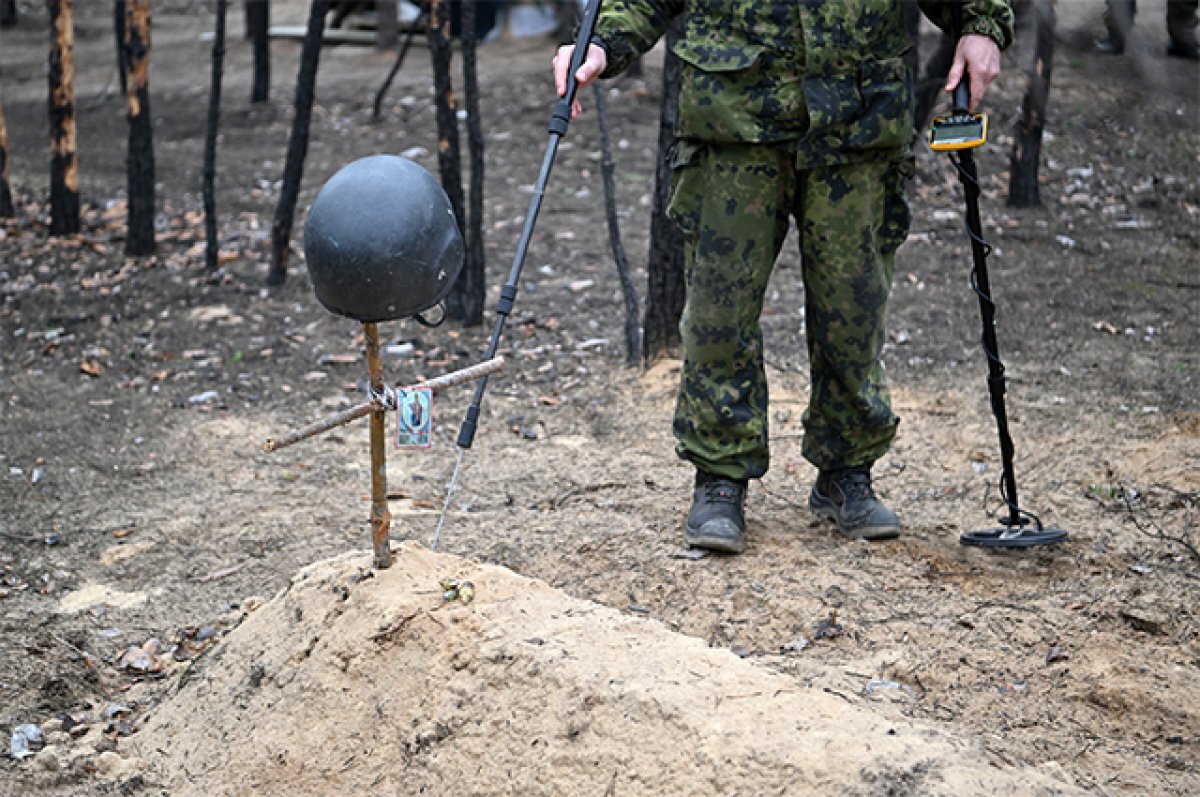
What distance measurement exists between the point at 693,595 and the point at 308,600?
107 cm

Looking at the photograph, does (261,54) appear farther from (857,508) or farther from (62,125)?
(857,508)

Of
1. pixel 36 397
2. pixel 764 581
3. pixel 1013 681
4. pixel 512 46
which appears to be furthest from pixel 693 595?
pixel 512 46

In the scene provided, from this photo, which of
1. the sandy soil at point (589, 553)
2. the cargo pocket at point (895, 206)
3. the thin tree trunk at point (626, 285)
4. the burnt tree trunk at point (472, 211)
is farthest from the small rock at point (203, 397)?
the cargo pocket at point (895, 206)

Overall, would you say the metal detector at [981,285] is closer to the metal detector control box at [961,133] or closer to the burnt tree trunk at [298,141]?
the metal detector control box at [961,133]

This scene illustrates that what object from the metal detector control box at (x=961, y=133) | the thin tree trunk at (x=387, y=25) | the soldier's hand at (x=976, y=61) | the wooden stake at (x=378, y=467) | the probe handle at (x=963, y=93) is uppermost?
the soldier's hand at (x=976, y=61)

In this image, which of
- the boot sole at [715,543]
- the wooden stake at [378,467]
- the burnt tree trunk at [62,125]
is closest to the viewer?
the wooden stake at [378,467]

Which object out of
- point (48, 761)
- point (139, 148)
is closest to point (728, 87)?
point (48, 761)

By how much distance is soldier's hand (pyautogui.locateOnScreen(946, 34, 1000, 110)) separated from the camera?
135 inches

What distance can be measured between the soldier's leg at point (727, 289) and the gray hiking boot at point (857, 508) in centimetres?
27

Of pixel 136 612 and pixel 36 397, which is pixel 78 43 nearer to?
pixel 36 397

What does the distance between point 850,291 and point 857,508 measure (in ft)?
2.30

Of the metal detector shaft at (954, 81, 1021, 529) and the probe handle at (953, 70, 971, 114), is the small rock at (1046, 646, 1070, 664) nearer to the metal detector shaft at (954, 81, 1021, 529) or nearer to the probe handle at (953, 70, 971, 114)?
the metal detector shaft at (954, 81, 1021, 529)

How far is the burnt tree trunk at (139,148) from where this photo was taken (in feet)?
27.2

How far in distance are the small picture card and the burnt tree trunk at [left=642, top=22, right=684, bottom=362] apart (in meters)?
2.88
